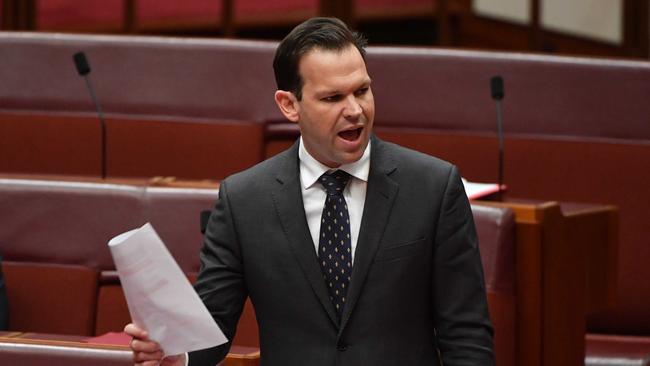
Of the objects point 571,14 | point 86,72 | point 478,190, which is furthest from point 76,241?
point 571,14

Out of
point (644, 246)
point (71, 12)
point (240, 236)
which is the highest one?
point (71, 12)

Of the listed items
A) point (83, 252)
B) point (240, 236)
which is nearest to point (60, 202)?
point (83, 252)

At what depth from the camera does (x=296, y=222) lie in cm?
65

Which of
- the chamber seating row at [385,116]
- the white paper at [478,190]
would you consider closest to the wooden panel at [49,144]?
the chamber seating row at [385,116]

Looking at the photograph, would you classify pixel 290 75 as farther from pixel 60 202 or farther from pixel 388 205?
pixel 60 202

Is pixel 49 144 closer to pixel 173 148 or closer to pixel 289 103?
pixel 173 148

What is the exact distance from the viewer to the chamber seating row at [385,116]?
3.90 ft

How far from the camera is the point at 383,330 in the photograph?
2.05ft

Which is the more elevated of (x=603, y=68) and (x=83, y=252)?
(x=603, y=68)

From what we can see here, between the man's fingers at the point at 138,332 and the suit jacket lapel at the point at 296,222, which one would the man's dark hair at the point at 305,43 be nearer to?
the suit jacket lapel at the point at 296,222

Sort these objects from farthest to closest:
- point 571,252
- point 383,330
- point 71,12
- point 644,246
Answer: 1. point 71,12
2. point 644,246
3. point 571,252
4. point 383,330

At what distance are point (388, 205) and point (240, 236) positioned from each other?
79 mm

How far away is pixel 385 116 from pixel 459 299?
62 cm

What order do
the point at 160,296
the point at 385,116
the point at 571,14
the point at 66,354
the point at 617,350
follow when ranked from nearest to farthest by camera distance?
the point at 160,296 < the point at 66,354 < the point at 617,350 < the point at 385,116 < the point at 571,14
